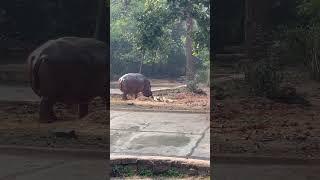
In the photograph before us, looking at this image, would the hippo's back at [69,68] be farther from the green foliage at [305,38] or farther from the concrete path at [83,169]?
the green foliage at [305,38]

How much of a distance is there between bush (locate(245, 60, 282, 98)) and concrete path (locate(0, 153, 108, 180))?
1685 mm

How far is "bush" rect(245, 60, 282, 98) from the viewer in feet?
14.7

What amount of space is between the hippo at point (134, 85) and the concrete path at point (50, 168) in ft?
24.6

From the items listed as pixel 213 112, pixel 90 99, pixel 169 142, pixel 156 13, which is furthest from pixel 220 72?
pixel 156 13

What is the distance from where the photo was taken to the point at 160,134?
8.38 m

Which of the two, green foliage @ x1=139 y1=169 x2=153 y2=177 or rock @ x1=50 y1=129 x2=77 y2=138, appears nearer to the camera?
rock @ x1=50 y1=129 x2=77 y2=138

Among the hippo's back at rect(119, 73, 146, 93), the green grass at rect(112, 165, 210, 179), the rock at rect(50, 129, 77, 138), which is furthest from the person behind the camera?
the hippo's back at rect(119, 73, 146, 93)

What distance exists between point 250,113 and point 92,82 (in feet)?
5.37

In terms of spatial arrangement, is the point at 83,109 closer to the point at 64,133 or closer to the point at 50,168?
the point at 64,133

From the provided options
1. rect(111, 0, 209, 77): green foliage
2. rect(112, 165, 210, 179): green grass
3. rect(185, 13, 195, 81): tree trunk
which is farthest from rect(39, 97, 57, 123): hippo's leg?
rect(185, 13, 195, 81): tree trunk

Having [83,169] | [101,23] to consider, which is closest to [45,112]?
[83,169]

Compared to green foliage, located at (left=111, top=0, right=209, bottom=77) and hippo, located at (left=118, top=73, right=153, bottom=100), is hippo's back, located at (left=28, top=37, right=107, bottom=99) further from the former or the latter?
hippo, located at (left=118, top=73, right=153, bottom=100)

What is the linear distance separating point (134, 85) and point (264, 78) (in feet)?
26.4

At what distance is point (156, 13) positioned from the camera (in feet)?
Result: 44.8
